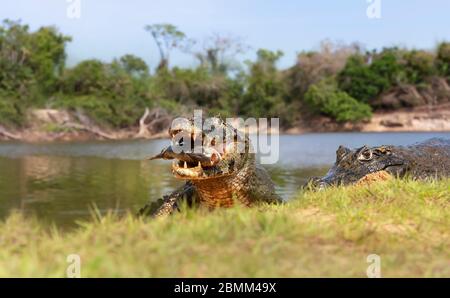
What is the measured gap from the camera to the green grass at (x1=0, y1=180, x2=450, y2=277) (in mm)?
2643

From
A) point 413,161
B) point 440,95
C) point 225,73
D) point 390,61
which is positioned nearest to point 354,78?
point 390,61

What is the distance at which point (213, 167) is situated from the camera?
4.84m

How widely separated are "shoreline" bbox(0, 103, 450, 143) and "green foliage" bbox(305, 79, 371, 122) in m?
0.77

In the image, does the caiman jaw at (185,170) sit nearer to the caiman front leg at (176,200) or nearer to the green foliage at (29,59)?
the caiman front leg at (176,200)

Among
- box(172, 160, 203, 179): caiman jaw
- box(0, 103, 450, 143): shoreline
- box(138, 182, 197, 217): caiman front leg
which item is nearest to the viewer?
box(172, 160, 203, 179): caiman jaw

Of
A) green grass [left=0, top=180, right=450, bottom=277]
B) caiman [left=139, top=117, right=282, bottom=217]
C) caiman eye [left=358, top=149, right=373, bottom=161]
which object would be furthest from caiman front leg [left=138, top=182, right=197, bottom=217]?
caiman eye [left=358, top=149, right=373, bottom=161]

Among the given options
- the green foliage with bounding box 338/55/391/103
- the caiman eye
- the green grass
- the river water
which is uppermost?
the green foliage with bounding box 338/55/391/103

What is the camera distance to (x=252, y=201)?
5.39 meters

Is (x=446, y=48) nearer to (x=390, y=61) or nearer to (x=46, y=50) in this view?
(x=390, y=61)

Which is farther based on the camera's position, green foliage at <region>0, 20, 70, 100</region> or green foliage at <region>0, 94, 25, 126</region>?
green foliage at <region>0, 20, 70, 100</region>

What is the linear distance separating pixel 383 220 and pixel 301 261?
1.19 m

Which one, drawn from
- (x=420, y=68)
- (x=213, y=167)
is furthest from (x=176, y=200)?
(x=420, y=68)

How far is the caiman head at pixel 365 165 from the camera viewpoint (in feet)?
20.9

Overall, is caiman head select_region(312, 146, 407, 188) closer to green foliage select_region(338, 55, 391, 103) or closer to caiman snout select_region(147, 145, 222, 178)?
caiman snout select_region(147, 145, 222, 178)
